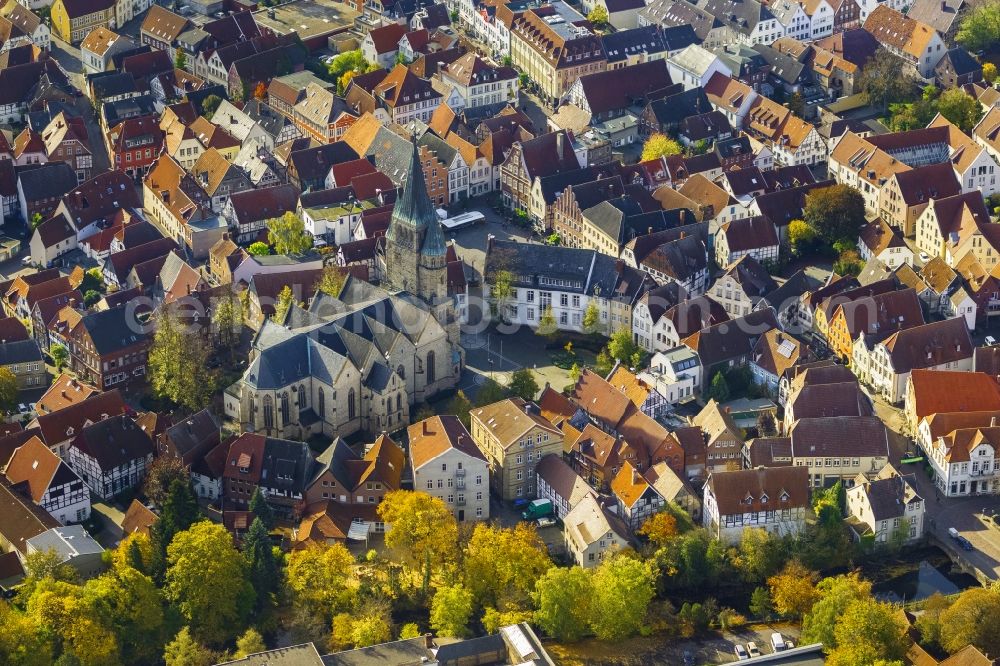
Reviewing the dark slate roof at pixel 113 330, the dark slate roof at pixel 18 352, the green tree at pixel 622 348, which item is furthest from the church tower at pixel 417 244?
the dark slate roof at pixel 18 352

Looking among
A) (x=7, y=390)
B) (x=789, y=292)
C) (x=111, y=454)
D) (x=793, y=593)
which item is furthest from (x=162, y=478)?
(x=789, y=292)

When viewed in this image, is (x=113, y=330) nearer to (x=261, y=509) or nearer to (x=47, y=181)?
(x=261, y=509)

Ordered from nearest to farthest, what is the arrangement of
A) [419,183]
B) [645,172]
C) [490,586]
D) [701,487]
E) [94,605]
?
1. [94,605]
2. [490,586]
3. [701,487]
4. [419,183]
5. [645,172]

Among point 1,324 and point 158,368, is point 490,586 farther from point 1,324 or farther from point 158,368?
point 1,324

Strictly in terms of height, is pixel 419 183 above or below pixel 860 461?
above

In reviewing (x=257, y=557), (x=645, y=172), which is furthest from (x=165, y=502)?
(x=645, y=172)

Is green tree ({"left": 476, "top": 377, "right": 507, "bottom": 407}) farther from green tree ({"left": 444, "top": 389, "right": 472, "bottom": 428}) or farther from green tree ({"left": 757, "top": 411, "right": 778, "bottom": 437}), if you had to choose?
green tree ({"left": 757, "top": 411, "right": 778, "bottom": 437})
